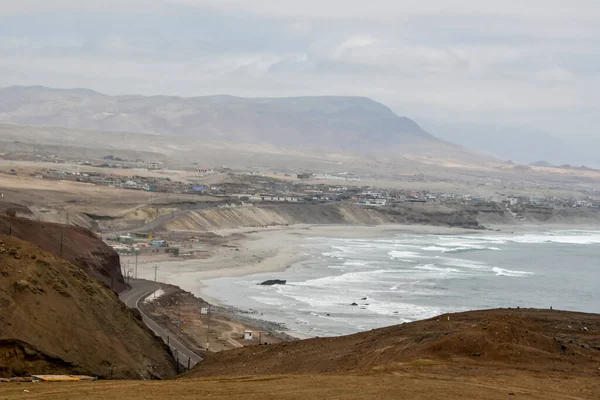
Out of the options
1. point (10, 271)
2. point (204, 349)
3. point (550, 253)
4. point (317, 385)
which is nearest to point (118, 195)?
point (550, 253)

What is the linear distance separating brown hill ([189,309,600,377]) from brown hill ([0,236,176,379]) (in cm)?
242

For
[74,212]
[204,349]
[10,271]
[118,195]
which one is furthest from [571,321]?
[118,195]

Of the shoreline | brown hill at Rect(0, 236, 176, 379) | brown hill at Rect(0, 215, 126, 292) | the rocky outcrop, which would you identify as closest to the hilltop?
brown hill at Rect(0, 236, 176, 379)

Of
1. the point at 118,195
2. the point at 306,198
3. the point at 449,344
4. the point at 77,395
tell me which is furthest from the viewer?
the point at 306,198

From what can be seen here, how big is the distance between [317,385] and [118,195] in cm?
11737

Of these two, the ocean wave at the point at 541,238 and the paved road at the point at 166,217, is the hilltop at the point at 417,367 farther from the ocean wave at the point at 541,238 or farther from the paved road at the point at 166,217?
the ocean wave at the point at 541,238

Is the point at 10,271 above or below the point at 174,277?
above

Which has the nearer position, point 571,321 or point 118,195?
point 571,321

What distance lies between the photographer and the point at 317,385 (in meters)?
22.0

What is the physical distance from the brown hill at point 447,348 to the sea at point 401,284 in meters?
17.6

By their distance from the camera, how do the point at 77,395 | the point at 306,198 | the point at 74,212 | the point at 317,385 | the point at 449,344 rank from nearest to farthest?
1. the point at 77,395
2. the point at 317,385
3. the point at 449,344
4. the point at 74,212
5. the point at 306,198

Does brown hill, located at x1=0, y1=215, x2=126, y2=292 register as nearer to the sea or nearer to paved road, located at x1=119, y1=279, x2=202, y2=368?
paved road, located at x1=119, y1=279, x2=202, y2=368

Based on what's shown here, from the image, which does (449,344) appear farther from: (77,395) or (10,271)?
(10,271)

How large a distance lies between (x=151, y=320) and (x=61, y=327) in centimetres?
1690
